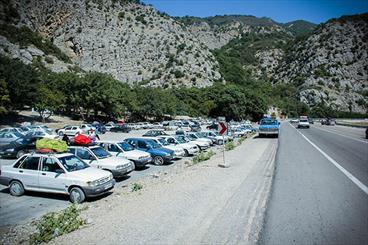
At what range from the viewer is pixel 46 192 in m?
11.1

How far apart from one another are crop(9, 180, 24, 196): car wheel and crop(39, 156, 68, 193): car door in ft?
3.19

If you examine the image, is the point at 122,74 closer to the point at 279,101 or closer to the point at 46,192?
the point at 279,101

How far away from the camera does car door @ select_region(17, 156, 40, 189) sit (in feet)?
36.6

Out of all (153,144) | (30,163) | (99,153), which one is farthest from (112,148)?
(30,163)

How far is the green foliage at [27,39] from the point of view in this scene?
330ft

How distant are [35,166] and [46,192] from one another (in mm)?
1070

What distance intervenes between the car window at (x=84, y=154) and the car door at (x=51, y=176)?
9.16 ft

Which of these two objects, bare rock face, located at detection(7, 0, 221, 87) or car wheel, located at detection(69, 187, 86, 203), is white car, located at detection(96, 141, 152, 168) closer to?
car wheel, located at detection(69, 187, 86, 203)

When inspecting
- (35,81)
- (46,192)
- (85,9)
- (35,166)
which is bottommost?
(46,192)

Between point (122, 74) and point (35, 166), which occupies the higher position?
point (122, 74)

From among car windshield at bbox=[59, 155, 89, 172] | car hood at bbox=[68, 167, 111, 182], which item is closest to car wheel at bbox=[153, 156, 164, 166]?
car windshield at bbox=[59, 155, 89, 172]

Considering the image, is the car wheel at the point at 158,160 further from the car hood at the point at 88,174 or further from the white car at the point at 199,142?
Result: the car hood at the point at 88,174

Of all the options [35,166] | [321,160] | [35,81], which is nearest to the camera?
[35,166]

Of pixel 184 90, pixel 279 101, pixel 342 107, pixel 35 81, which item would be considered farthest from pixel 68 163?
pixel 342 107
